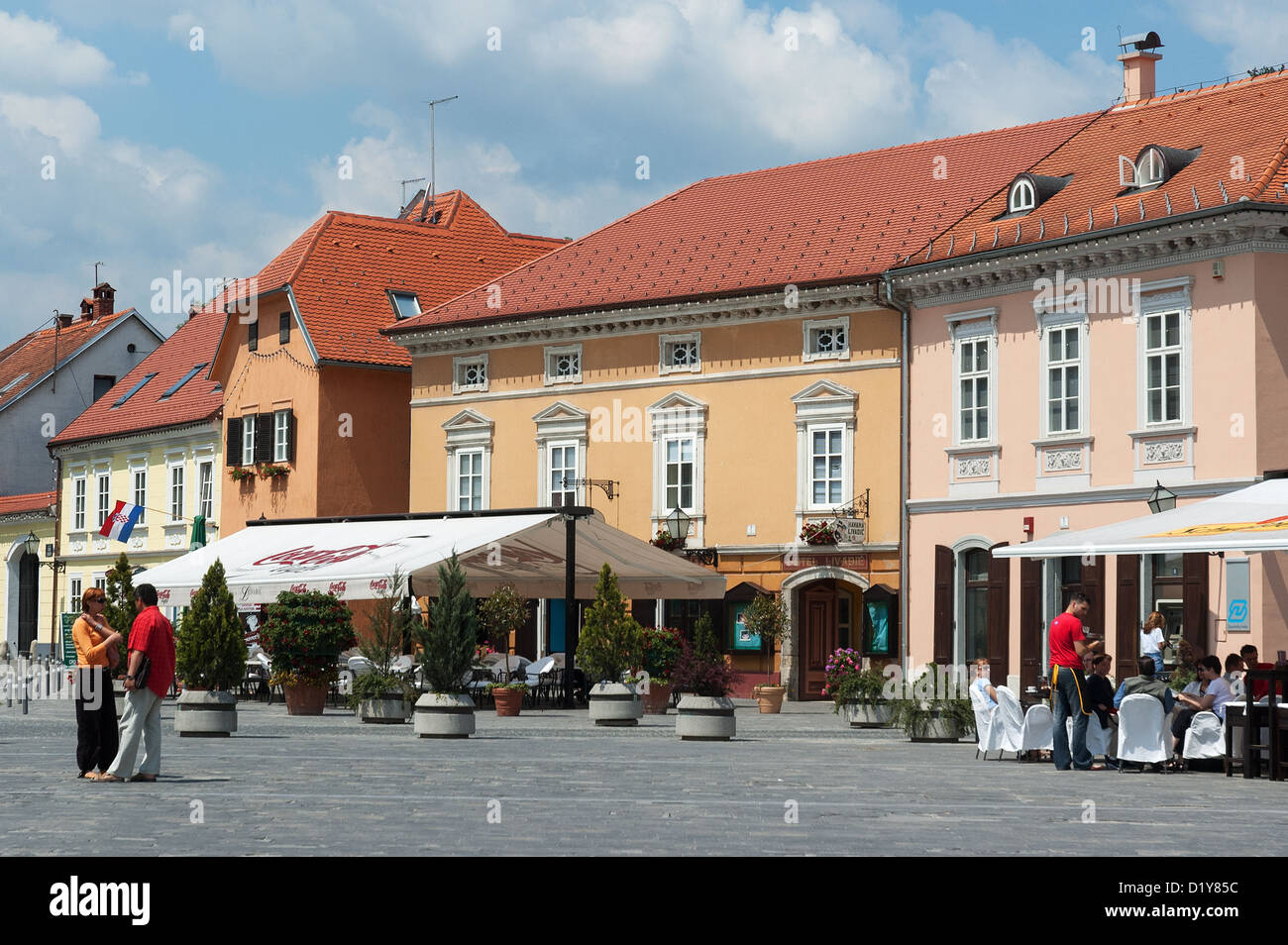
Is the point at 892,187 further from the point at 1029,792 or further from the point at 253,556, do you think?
the point at 1029,792

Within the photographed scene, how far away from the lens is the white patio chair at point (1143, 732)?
20.1 m

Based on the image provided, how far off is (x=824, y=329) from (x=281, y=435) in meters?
16.1

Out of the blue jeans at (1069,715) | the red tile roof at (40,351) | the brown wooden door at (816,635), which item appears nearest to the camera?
the blue jeans at (1069,715)

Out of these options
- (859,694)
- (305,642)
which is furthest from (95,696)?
(859,694)

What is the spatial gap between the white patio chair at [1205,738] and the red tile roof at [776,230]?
18.5 m

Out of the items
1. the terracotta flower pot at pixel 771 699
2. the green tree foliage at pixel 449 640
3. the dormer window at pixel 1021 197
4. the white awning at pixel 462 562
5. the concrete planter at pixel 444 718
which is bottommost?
the terracotta flower pot at pixel 771 699

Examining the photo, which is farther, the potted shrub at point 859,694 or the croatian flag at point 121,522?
the croatian flag at point 121,522

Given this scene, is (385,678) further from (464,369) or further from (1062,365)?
(464,369)

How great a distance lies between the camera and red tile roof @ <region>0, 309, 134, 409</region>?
2608 inches

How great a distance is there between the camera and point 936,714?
80.6 ft

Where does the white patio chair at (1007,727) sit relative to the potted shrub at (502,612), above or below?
below

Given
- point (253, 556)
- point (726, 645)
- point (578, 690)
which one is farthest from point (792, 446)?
point (253, 556)

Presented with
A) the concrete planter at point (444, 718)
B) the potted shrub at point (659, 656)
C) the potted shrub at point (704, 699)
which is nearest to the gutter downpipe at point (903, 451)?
the potted shrub at point (659, 656)

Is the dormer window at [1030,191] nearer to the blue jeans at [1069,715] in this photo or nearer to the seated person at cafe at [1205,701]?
the seated person at cafe at [1205,701]
